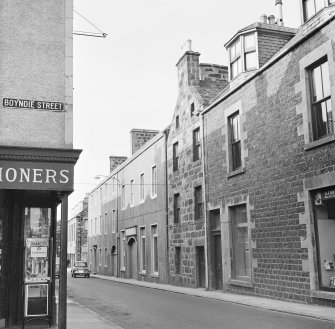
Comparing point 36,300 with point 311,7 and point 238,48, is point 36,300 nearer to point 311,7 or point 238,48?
point 311,7

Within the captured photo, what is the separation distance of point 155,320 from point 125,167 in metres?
26.0

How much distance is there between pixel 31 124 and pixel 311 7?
10408 millimetres

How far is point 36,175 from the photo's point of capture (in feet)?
29.7

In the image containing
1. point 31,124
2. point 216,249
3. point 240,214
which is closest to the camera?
point 31,124

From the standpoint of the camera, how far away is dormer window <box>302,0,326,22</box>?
15406 millimetres

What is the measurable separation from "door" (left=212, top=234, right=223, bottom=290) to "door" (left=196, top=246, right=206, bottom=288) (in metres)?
1.13

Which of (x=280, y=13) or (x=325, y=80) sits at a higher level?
(x=280, y=13)

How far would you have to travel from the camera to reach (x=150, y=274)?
29.9 metres

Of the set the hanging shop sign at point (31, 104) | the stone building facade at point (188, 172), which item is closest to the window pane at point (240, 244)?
the stone building facade at point (188, 172)

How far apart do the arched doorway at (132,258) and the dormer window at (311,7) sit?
21436mm

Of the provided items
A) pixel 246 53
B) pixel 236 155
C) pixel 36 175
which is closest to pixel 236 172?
pixel 236 155

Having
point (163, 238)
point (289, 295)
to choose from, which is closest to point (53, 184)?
point (289, 295)

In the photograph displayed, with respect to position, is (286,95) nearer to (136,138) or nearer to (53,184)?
(53,184)

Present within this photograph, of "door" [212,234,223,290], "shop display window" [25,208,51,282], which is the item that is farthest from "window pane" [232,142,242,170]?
"shop display window" [25,208,51,282]
